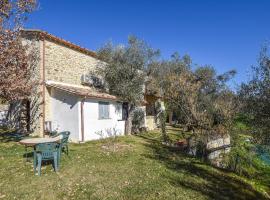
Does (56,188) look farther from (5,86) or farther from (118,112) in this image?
(118,112)

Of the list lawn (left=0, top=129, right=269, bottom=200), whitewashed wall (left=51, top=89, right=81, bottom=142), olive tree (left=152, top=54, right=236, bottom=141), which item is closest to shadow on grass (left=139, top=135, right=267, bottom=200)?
lawn (left=0, top=129, right=269, bottom=200)

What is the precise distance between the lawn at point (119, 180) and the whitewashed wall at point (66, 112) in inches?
183

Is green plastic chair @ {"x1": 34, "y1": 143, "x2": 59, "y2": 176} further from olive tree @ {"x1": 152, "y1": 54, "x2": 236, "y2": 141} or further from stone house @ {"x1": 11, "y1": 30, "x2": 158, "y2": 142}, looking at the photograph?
olive tree @ {"x1": 152, "y1": 54, "x2": 236, "y2": 141}

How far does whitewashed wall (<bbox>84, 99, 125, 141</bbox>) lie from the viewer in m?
18.9

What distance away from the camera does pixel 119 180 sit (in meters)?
9.38

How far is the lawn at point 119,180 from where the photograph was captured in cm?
816

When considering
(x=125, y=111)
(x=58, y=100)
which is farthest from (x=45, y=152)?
(x=125, y=111)

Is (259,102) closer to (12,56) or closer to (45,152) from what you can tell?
(45,152)

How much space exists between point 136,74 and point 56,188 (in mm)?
14741

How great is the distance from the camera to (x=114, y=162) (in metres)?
11.9

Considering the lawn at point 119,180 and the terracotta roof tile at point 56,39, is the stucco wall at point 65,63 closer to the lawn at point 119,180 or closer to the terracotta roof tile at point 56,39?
the terracotta roof tile at point 56,39

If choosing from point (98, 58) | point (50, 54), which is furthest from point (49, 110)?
point (98, 58)

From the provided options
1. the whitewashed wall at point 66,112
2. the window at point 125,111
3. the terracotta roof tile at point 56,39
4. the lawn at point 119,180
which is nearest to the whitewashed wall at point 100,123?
the whitewashed wall at point 66,112

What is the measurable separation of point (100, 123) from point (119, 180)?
11.2 meters
